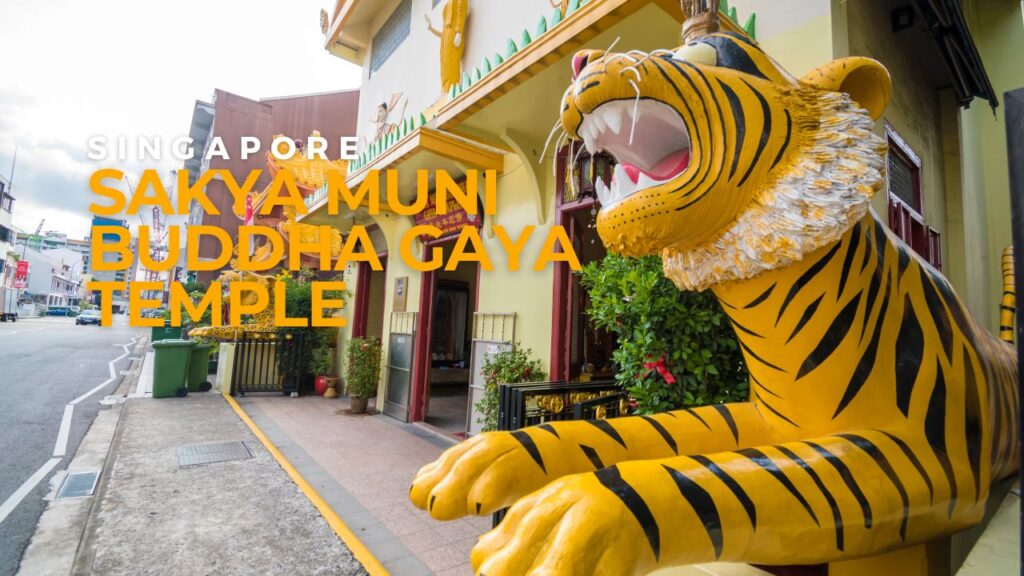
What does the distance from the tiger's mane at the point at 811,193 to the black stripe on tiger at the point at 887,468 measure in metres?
0.44

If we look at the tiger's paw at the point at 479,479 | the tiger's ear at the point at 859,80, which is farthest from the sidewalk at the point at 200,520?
the tiger's ear at the point at 859,80

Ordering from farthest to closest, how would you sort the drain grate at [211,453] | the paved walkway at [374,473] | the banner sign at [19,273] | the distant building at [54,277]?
the distant building at [54,277], the banner sign at [19,273], the drain grate at [211,453], the paved walkway at [374,473]

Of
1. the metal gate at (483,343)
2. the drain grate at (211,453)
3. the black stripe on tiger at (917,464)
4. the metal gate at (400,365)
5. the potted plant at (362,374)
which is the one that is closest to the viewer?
the black stripe on tiger at (917,464)

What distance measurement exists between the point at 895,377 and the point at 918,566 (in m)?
0.48

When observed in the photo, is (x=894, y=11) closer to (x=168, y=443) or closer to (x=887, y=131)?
(x=887, y=131)

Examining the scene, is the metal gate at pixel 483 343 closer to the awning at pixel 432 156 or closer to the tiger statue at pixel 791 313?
the awning at pixel 432 156

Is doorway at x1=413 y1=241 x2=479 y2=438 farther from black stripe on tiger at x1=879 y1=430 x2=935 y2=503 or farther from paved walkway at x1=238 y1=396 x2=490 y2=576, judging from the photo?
black stripe on tiger at x1=879 y1=430 x2=935 y2=503

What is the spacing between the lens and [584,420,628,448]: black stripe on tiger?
136 cm

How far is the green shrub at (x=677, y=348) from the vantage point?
232 cm

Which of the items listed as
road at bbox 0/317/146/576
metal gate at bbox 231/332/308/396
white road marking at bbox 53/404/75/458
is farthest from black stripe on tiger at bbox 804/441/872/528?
metal gate at bbox 231/332/308/396

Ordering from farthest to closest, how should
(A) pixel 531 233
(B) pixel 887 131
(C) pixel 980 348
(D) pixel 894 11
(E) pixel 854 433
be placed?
(A) pixel 531 233
(D) pixel 894 11
(B) pixel 887 131
(C) pixel 980 348
(E) pixel 854 433

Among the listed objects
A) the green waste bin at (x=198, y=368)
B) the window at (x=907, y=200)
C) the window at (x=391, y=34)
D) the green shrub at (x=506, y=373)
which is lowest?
the green waste bin at (x=198, y=368)

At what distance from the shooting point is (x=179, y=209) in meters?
4.83

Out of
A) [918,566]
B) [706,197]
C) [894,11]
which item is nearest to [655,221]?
[706,197]
